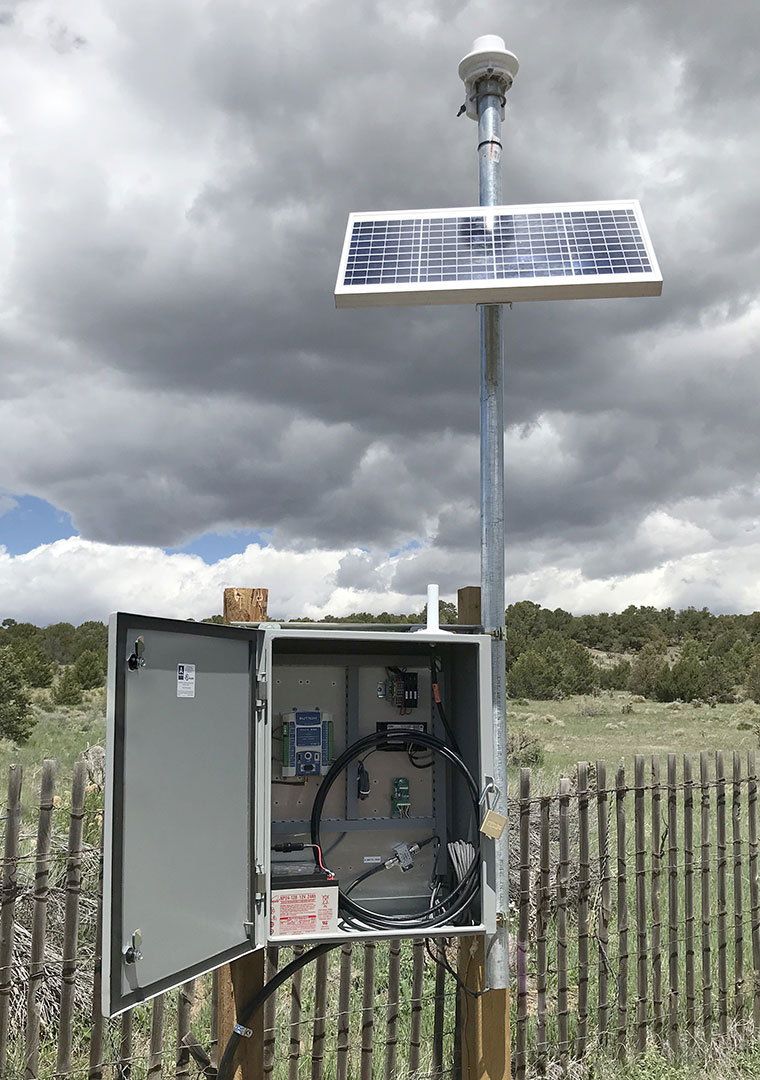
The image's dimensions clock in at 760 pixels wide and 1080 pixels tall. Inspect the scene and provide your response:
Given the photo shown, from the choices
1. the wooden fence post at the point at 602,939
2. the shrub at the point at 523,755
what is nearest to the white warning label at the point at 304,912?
the wooden fence post at the point at 602,939

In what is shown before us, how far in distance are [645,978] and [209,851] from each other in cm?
289

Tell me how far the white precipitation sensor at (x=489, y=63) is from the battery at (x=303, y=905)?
3.31m

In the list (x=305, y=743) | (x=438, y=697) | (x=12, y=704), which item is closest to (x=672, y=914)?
(x=438, y=697)

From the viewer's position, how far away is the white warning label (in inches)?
136

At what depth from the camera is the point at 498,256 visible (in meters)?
3.70

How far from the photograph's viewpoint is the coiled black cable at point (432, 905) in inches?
143

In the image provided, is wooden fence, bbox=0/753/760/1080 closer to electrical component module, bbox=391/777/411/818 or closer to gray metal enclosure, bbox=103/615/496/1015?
gray metal enclosure, bbox=103/615/496/1015

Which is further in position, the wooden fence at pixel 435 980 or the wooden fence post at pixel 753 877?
the wooden fence post at pixel 753 877

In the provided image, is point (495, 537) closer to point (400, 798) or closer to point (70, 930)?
point (400, 798)

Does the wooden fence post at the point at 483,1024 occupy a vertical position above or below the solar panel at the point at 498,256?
below

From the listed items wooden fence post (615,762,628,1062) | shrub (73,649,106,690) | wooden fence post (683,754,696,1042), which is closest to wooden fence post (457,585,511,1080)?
wooden fence post (615,762,628,1062)

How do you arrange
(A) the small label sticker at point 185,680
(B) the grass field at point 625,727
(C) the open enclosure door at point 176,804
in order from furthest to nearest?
(B) the grass field at point 625,727, (A) the small label sticker at point 185,680, (C) the open enclosure door at point 176,804

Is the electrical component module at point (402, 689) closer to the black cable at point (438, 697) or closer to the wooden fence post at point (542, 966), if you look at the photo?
the black cable at point (438, 697)

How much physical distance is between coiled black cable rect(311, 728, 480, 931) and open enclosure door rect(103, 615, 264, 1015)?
494mm
